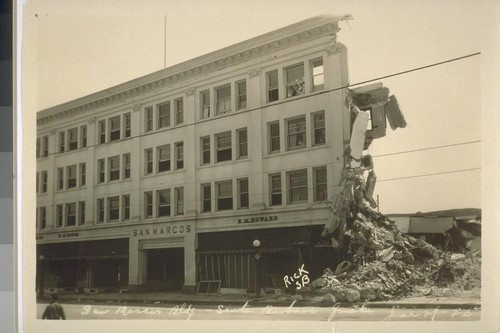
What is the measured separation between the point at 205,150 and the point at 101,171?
0.84 meters

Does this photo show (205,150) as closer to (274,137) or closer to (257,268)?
(274,137)

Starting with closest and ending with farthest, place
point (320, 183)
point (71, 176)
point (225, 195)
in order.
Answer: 1. point (320, 183)
2. point (225, 195)
3. point (71, 176)

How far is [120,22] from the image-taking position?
4164 millimetres

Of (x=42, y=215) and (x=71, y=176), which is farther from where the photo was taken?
(x=71, y=176)

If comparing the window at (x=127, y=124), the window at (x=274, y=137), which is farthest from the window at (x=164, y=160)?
the window at (x=274, y=137)

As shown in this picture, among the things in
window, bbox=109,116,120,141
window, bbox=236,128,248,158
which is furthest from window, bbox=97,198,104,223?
window, bbox=236,128,248,158

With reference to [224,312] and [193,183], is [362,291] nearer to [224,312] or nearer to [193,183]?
[224,312]

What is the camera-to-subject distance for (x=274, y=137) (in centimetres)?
412

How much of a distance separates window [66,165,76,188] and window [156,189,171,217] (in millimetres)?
683

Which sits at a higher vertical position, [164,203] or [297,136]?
[297,136]

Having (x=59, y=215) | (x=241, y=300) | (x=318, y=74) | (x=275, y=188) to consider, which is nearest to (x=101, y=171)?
(x=59, y=215)

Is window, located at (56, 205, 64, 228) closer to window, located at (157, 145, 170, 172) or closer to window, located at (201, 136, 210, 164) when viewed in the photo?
window, located at (157, 145, 170, 172)

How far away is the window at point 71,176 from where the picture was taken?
13.8 feet

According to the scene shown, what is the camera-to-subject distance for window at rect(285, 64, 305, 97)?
161 inches
